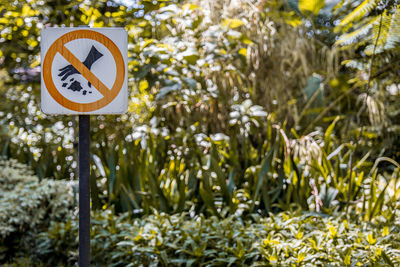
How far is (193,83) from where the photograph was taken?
12.1 ft

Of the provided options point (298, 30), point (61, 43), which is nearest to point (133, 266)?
point (61, 43)

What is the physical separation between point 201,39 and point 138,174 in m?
1.71

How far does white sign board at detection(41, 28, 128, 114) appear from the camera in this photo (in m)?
1.72

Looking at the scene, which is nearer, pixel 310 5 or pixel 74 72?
pixel 74 72

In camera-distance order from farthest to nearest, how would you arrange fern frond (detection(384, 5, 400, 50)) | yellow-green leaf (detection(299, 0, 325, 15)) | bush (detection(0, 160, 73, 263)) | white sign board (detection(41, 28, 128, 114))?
yellow-green leaf (detection(299, 0, 325, 15))
bush (detection(0, 160, 73, 263))
fern frond (detection(384, 5, 400, 50))
white sign board (detection(41, 28, 128, 114))

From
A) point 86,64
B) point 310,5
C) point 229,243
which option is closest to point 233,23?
point 310,5

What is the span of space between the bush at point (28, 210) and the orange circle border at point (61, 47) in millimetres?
1854

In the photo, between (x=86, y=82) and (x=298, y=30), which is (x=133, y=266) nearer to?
(x=86, y=82)

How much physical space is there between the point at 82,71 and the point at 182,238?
1518 millimetres

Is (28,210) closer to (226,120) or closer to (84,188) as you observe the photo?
(84,188)

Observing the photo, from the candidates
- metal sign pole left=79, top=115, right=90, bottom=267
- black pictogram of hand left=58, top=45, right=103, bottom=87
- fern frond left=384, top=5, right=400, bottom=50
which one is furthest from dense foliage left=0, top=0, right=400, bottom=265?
black pictogram of hand left=58, top=45, right=103, bottom=87

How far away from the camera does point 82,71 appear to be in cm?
174

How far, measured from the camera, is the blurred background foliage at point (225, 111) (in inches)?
136

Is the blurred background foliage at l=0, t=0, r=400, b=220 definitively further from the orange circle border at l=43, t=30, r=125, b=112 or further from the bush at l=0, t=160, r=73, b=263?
the orange circle border at l=43, t=30, r=125, b=112
